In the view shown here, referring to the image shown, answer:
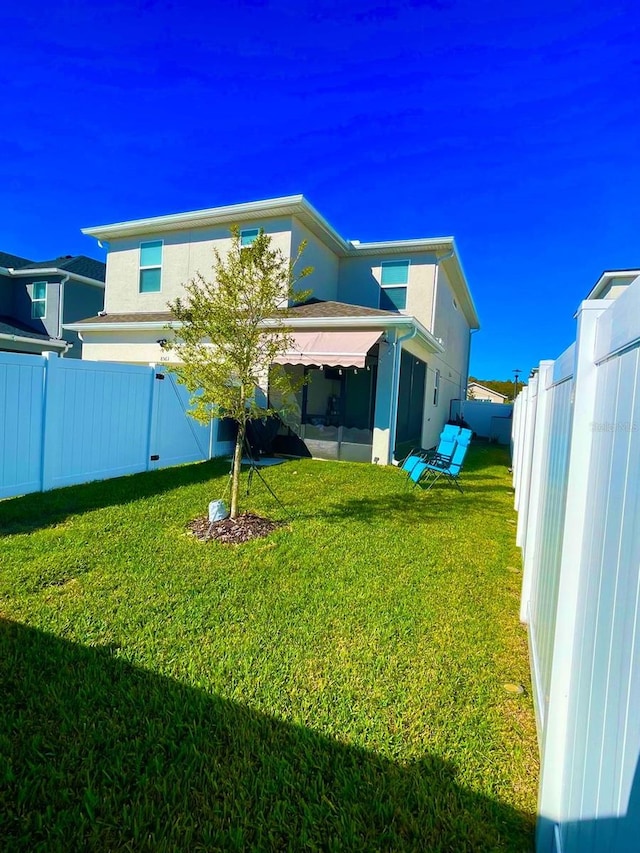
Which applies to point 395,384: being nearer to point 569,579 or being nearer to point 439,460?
point 439,460

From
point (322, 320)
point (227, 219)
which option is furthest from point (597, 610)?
point (227, 219)

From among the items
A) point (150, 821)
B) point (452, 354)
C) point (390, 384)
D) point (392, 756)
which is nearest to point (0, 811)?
point (150, 821)

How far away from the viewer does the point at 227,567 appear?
18.3 feet

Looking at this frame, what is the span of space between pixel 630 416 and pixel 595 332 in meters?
0.84

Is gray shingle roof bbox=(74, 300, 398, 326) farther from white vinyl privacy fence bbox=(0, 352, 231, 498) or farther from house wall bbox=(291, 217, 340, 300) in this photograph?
white vinyl privacy fence bbox=(0, 352, 231, 498)

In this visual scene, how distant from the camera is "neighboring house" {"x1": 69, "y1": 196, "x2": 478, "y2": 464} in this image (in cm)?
1352

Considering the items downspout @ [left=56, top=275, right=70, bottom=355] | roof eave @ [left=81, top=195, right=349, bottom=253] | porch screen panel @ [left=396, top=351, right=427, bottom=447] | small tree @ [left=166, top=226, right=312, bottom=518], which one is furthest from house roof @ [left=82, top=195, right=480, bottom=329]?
small tree @ [left=166, top=226, right=312, bottom=518]

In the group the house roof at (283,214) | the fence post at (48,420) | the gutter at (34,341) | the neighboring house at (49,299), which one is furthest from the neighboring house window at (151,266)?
the fence post at (48,420)

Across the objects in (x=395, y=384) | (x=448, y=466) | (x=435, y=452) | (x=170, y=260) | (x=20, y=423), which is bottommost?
(x=448, y=466)

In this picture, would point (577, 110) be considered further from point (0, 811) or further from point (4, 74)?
point (0, 811)

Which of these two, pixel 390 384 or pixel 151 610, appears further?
pixel 390 384

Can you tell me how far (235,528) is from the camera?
680 centimetres

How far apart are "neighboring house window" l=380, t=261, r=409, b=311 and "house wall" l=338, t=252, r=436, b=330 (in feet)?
0.52

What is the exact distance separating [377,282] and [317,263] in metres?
2.79
